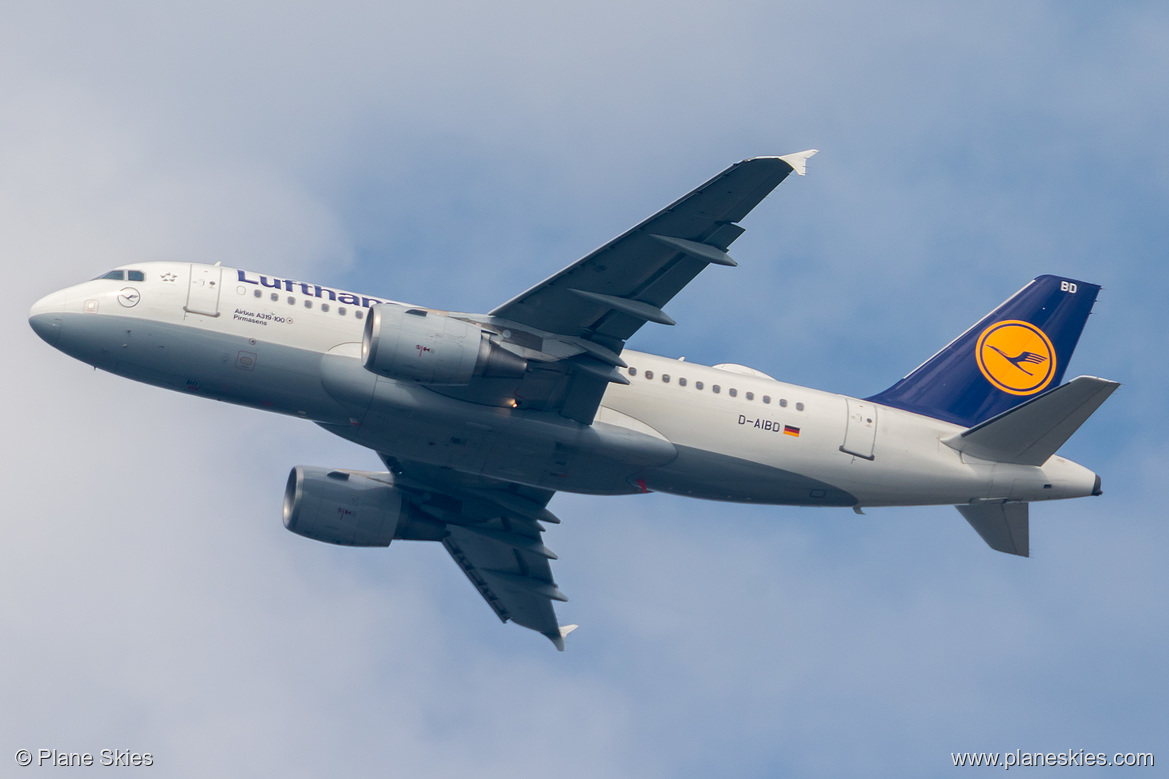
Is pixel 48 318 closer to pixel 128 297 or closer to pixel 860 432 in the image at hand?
pixel 128 297

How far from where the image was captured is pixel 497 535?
46312mm

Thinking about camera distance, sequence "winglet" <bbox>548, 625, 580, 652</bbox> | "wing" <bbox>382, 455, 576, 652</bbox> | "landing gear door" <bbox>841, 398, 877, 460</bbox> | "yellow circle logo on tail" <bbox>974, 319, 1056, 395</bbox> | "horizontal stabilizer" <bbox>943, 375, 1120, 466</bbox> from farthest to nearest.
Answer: "winglet" <bbox>548, 625, 580, 652</bbox> → "wing" <bbox>382, 455, 576, 652</bbox> → "yellow circle logo on tail" <bbox>974, 319, 1056, 395</bbox> → "landing gear door" <bbox>841, 398, 877, 460</bbox> → "horizontal stabilizer" <bbox>943, 375, 1120, 466</bbox>

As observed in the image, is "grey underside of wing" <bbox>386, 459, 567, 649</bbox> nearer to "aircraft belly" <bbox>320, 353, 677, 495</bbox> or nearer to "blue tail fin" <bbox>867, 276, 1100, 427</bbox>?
"aircraft belly" <bbox>320, 353, 677, 495</bbox>

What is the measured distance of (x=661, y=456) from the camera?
38.3 meters

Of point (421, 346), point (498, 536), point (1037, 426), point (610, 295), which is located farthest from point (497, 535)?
point (1037, 426)

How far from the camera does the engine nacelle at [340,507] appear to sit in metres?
43.5

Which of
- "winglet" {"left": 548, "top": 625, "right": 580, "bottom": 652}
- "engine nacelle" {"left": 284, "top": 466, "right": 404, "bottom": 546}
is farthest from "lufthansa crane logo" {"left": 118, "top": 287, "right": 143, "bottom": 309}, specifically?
"winglet" {"left": 548, "top": 625, "right": 580, "bottom": 652}

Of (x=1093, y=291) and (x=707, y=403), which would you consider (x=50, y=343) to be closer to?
(x=707, y=403)

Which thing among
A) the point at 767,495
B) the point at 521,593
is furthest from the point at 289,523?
the point at 767,495

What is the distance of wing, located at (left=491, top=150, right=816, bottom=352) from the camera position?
3350 cm

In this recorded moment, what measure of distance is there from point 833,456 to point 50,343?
24185mm

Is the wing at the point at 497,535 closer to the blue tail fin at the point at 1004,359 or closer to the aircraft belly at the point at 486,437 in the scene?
the aircraft belly at the point at 486,437

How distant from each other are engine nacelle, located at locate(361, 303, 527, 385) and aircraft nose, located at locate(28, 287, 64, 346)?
9.10m

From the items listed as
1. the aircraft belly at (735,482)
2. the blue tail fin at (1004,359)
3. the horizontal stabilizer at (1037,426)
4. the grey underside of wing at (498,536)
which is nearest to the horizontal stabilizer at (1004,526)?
the horizontal stabilizer at (1037,426)
